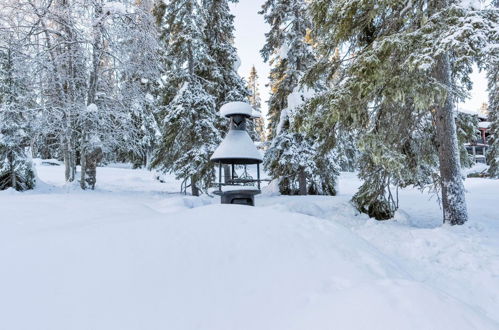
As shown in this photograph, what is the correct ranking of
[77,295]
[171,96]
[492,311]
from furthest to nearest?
[171,96], [492,311], [77,295]

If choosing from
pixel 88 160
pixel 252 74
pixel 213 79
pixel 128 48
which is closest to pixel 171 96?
pixel 213 79

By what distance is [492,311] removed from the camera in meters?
3.59

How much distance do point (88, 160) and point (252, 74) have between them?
40495 millimetres

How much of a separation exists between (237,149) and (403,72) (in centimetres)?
399

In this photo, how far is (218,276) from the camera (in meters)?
3.07

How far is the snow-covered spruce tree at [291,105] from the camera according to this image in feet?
41.5

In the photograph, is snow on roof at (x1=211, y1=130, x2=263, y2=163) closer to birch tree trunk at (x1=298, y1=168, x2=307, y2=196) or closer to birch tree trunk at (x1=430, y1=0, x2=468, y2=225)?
birch tree trunk at (x1=430, y1=0, x2=468, y2=225)

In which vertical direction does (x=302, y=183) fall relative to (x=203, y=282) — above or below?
above

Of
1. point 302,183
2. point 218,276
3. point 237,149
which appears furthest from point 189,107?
point 218,276

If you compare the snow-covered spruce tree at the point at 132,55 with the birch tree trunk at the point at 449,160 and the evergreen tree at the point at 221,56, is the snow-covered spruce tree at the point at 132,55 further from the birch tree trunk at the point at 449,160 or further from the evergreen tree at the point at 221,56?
the birch tree trunk at the point at 449,160

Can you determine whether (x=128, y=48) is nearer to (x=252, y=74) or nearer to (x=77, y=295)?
(x=77, y=295)

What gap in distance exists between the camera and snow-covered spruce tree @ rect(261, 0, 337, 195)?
12.6 m

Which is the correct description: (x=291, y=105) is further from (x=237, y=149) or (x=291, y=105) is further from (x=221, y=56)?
(x=237, y=149)

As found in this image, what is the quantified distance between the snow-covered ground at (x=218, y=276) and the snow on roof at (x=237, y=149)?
9.07ft
